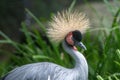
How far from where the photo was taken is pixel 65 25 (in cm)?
467

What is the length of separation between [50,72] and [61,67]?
13 cm

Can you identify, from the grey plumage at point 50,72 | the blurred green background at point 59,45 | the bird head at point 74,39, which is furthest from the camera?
the blurred green background at point 59,45

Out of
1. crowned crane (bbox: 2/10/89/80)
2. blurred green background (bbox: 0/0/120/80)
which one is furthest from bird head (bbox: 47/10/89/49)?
blurred green background (bbox: 0/0/120/80)

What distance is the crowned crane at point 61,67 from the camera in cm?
449

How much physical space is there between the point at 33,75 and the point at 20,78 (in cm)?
11

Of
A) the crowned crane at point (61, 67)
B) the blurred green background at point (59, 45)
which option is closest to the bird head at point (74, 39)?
the crowned crane at point (61, 67)

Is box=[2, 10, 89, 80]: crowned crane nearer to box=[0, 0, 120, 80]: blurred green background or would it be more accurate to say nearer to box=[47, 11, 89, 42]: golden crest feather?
box=[47, 11, 89, 42]: golden crest feather

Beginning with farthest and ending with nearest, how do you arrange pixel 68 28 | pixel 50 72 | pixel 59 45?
pixel 59 45 < pixel 68 28 < pixel 50 72

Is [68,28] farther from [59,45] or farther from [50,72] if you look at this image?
[59,45]

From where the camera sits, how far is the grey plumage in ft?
14.7

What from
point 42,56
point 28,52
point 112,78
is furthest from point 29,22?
point 112,78

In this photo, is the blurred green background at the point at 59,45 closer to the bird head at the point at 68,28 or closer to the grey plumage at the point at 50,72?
the grey plumage at the point at 50,72

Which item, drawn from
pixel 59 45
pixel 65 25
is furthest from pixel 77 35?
pixel 59 45

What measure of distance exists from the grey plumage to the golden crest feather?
0.18 meters
